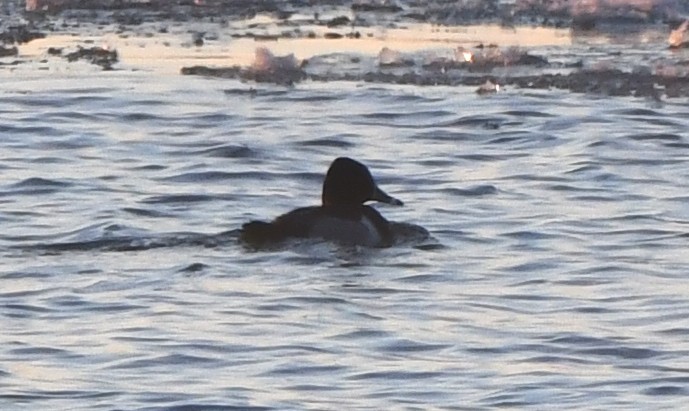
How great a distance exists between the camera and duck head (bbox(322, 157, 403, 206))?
12.9 m

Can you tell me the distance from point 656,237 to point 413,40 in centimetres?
711

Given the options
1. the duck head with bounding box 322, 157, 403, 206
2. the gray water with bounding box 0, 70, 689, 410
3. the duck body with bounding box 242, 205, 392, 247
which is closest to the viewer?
the gray water with bounding box 0, 70, 689, 410

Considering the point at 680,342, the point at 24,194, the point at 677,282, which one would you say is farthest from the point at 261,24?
the point at 680,342

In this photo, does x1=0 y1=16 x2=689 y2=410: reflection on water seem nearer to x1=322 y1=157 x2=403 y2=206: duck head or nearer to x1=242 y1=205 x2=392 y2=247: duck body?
x1=242 y1=205 x2=392 y2=247: duck body

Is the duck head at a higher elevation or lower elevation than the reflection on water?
higher

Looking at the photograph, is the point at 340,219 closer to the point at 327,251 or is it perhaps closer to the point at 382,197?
the point at 327,251

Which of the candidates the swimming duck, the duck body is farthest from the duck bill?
the duck body

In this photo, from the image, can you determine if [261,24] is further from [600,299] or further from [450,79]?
[600,299]

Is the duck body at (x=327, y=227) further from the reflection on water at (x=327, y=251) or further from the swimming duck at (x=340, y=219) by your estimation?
the reflection on water at (x=327, y=251)

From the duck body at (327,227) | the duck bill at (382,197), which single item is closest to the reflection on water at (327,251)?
the duck body at (327,227)

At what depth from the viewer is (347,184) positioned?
508 inches

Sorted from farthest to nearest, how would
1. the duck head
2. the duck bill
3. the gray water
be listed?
the duck bill < the duck head < the gray water

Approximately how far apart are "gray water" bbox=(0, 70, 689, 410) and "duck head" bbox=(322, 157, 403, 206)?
53 centimetres

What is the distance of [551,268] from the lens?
457 inches
